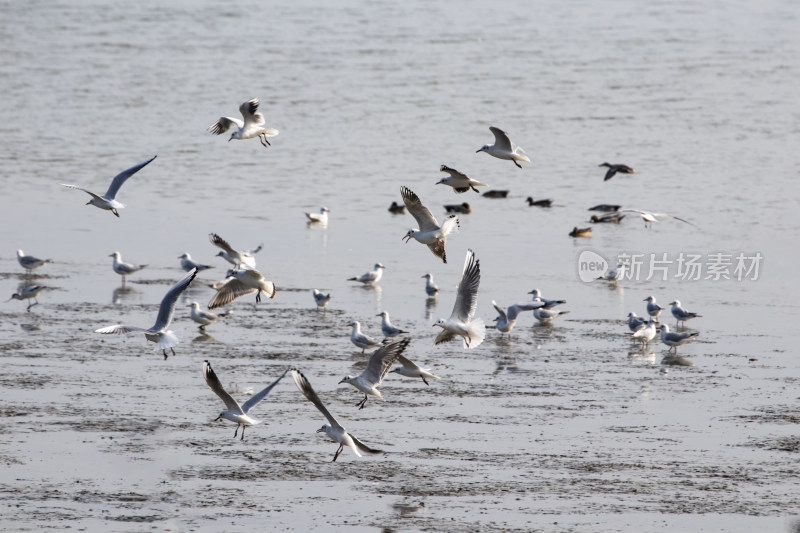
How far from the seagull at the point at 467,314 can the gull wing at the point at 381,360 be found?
778mm

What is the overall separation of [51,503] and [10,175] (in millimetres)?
21636

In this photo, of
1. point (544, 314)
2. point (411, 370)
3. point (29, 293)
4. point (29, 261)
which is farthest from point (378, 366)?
point (29, 261)

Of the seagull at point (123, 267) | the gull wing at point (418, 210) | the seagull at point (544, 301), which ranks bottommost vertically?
the gull wing at point (418, 210)

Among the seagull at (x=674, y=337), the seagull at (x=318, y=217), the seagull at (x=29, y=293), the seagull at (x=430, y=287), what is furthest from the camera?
the seagull at (x=318, y=217)

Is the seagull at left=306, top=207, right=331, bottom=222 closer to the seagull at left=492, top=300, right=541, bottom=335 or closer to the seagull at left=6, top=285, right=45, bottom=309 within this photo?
the seagull at left=6, top=285, right=45, bottom=309

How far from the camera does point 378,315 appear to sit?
18.1 meters

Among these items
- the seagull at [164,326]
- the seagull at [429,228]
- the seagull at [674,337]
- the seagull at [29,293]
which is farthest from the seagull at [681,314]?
the seagull at [29,293]

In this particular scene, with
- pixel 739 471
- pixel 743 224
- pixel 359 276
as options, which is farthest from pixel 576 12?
pixel 739 471

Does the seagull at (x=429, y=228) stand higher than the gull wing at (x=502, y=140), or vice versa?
the gull wing at (x=502, y=140)

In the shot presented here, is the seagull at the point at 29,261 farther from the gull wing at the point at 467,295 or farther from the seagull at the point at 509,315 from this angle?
the gull wing at the point at 467,295

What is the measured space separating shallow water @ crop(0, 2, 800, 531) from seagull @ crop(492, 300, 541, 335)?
12.1 inches

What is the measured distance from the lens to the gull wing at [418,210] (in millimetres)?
11469

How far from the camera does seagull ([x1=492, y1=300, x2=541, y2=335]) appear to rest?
17422 mm

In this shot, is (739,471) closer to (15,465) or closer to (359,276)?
(15,465)
